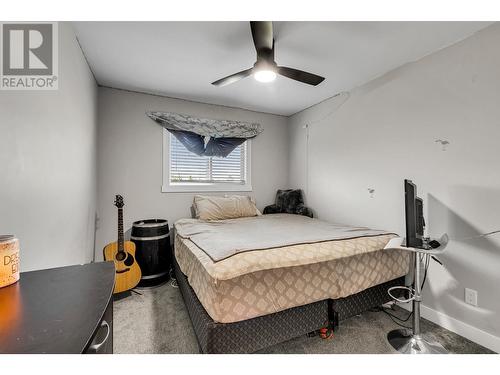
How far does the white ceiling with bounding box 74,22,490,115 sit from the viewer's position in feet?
5.73

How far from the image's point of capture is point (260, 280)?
1.38 metres

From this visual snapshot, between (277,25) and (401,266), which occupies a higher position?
(277,25)

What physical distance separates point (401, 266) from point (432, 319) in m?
0.52

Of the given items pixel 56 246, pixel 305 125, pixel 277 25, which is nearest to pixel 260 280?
pixel 56 246

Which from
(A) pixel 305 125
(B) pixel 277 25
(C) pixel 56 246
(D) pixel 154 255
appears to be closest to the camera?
(C) pixel 56 246

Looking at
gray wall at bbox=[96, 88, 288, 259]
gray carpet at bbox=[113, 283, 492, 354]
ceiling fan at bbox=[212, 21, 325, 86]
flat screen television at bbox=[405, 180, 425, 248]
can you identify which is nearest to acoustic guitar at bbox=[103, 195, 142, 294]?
gray carpet at bbox=[113, 283, 492, 354]

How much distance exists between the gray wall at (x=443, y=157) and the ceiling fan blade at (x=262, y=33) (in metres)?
1.52

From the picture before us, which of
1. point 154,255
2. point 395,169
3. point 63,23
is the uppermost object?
point 63,23

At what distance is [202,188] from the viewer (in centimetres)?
335

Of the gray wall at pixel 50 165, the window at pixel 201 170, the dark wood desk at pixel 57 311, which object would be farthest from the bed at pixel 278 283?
the window at pixel 201 170

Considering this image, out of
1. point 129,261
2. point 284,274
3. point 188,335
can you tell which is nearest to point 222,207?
point 129,261
